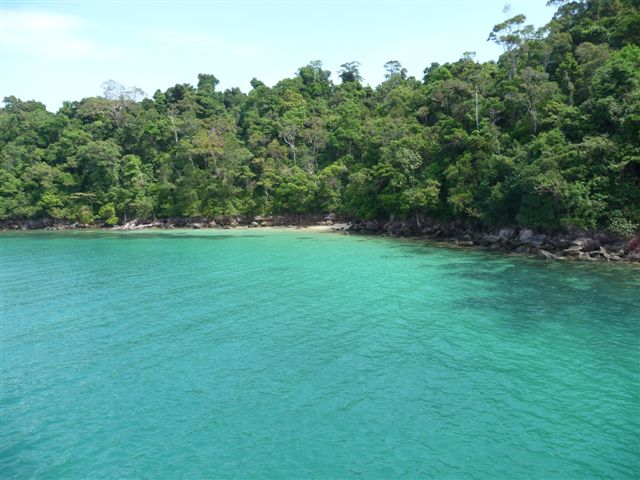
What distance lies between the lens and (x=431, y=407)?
39.6 feet

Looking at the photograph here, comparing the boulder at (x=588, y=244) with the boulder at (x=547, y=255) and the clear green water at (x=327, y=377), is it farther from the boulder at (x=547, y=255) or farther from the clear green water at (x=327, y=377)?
the clear green water at (x=327, y=377)

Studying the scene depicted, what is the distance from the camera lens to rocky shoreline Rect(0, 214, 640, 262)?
32188mm

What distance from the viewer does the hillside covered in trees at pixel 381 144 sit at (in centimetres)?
3447

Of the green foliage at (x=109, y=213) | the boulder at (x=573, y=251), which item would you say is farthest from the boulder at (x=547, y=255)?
the green foliage at (x=109, y=213)

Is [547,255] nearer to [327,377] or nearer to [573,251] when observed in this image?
[573,251]

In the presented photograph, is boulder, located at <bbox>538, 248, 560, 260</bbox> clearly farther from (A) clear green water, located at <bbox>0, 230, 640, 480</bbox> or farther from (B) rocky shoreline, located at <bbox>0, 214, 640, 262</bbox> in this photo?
(A) clear green water, located at <bbox>0, 230, 640, 480</bbox>

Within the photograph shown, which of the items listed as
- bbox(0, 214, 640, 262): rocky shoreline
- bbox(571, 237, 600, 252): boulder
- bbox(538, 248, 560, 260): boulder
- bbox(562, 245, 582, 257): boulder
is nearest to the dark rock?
bbox(0, 214, 640, 262): rocky shoreline

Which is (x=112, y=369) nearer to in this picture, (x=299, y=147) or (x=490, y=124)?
(x=490, y=124)

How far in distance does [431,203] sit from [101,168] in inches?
2329

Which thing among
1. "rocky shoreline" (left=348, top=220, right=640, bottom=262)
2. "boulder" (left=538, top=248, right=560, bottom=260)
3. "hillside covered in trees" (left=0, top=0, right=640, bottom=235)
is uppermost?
"hillside covered in trees" (left=0, top=0, right=640, bottom=235)

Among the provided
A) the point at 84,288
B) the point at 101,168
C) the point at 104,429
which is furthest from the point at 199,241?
the point at 104,429

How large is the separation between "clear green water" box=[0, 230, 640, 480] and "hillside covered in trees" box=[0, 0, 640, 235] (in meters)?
11.5

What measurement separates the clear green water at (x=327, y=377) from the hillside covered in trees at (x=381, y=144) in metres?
11.5

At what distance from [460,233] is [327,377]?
1364 inches
